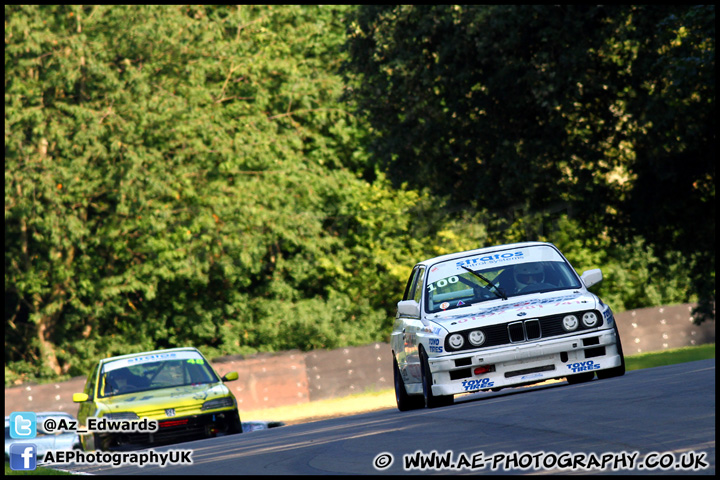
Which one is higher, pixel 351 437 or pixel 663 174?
pixel 663 174

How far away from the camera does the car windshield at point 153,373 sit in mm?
17297

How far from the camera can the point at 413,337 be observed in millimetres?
13055

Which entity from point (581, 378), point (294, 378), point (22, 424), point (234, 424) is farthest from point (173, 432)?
point (294, 378)

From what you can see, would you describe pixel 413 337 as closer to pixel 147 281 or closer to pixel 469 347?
pixel 469 347

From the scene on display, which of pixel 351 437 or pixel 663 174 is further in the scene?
pixel 663 174

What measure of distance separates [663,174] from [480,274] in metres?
12.9

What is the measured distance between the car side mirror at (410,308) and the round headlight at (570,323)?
1.76 meters

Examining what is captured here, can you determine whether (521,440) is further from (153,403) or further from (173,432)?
(153,403)

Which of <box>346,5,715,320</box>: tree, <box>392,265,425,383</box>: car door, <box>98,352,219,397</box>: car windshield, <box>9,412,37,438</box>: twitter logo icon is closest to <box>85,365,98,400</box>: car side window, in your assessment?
<box>98,352,219,397</box>: car windshield

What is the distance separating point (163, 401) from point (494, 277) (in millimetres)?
5659

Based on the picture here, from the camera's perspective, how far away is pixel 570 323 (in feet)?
40.2

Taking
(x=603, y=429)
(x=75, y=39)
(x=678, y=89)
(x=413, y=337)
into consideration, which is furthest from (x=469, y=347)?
(x=75, y=39)

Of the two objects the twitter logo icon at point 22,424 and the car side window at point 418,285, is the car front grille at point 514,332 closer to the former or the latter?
the car side window at point 418,285

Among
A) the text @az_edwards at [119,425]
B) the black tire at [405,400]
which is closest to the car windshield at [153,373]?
the text @az_edwards at [119,425]
